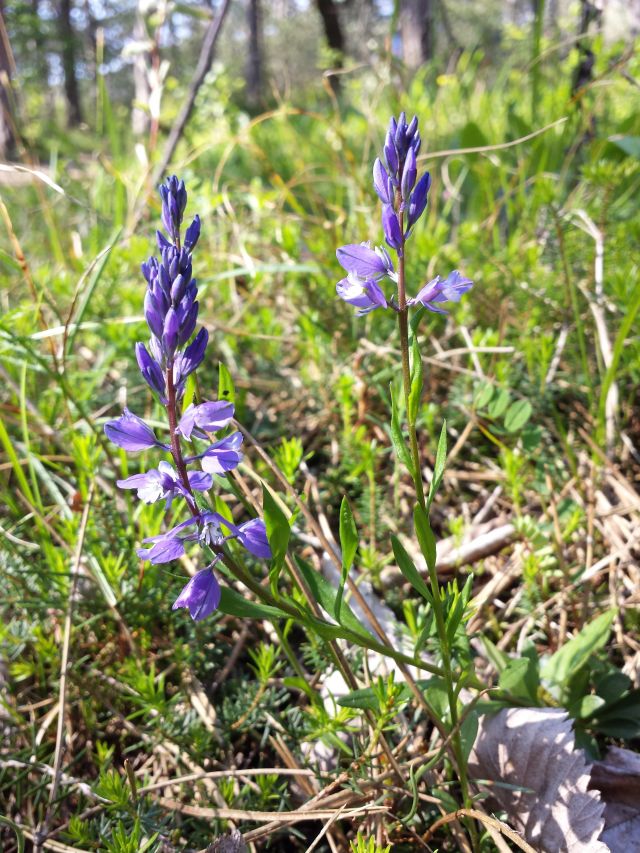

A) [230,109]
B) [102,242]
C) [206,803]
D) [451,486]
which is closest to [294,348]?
[451,486]

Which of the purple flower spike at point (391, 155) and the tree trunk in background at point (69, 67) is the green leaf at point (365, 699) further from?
the tree trunk in background at point (69, 67)

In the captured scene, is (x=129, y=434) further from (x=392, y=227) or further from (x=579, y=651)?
(x=579, y=651)

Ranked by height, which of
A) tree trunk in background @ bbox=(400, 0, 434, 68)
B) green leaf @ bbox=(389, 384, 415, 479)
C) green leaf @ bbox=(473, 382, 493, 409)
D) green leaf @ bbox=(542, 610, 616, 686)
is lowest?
green leaf @ bbox=(542, 610, 616, 686)

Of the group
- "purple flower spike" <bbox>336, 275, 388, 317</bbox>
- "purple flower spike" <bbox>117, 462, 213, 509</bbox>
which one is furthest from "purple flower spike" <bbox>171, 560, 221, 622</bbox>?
"purple flower spike" <bbox>336, 275, 388, 317</bbox>

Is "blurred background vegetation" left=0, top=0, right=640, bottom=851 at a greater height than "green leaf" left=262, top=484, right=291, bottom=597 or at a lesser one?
lesser

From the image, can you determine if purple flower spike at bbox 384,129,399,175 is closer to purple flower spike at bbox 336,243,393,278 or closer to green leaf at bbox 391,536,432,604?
purple flower spike at bbox 336,243,393,278

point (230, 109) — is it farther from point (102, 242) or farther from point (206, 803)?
point (206, 803)
